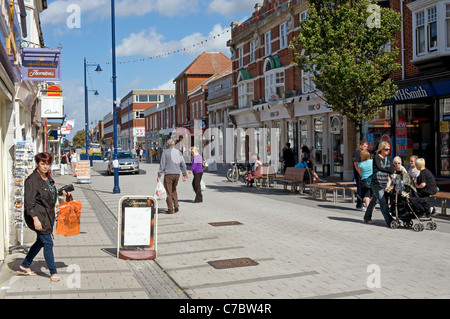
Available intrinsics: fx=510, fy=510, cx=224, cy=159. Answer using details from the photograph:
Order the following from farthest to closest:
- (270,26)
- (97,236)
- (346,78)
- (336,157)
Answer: (270,26)
(336,157)
(346,78)
(97,236)

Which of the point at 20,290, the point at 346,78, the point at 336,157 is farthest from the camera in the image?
the point at 336,157

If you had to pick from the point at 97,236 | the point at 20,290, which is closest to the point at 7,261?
the point at 20,290

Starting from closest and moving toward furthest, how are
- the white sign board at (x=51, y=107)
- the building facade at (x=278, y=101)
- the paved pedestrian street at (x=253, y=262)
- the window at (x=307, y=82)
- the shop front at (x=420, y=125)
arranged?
the paved pedestrian street at (x=253, y=262), the shop front at (x=420, y=125), the white sign board at (x=51, y=107), the building facade at (x=278, y=101), the window at (x=307, y=82)

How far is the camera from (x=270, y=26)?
33.7 m

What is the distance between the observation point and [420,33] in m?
18.2

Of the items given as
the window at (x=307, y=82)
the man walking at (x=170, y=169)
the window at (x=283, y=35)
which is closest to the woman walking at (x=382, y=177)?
the man walking at (x=170, y=169)

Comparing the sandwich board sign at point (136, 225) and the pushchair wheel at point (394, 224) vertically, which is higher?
the sandwich board sign at point (136, 225)

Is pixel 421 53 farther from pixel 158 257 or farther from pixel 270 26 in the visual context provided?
pixel 270 26

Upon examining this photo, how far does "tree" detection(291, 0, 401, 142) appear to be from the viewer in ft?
52.3

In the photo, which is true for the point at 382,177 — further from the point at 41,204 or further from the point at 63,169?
the point at 63,169

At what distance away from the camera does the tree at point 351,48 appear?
52.3 ft

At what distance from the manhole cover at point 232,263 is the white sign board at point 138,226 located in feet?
3.88

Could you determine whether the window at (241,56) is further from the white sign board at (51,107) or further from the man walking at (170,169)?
the man walking at (170,169)

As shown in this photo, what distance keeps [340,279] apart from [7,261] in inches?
195
